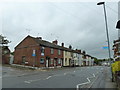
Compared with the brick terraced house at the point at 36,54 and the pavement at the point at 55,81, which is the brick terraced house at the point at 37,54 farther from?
the pavement at the point at 55,81

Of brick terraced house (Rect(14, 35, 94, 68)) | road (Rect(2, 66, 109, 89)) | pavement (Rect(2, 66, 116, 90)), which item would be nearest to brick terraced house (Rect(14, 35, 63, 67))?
brick terraced house (Rect(14, 35, 94, 68))

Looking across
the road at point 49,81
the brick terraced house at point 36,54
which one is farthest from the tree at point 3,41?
the road at point 49,81

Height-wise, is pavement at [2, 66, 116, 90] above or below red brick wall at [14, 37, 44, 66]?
below

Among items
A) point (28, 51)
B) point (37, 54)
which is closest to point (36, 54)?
point (37, 54)

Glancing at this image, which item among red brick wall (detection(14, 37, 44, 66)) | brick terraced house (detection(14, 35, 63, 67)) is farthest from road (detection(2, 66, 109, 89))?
brick terraced house (detection(14, 35, 63, 67))

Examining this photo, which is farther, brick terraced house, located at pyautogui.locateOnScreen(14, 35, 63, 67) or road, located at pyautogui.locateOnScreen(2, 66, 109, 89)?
brick terraced house, located at pyautogui.locateOnScreen(14, 35, 63, 67)

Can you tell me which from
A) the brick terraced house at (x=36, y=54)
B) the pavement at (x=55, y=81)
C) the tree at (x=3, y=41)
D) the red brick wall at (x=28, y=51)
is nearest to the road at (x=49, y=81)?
the pavement at (x=55, y=81)

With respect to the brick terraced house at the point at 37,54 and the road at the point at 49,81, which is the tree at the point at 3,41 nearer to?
the brick terraced house at the point at 37,54

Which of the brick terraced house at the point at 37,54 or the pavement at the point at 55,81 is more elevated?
the brick terraced house at the point at 37,54

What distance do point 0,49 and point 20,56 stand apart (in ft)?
25.9

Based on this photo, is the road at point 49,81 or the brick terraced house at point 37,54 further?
the brick terraced house at point 37,54

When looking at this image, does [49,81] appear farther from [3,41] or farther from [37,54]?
[3,41]

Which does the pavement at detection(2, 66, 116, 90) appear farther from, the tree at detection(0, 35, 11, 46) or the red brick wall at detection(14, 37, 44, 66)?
the tree at detection(0, 35, 11, 46)

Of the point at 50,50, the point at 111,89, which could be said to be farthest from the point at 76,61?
the point at 111,89
